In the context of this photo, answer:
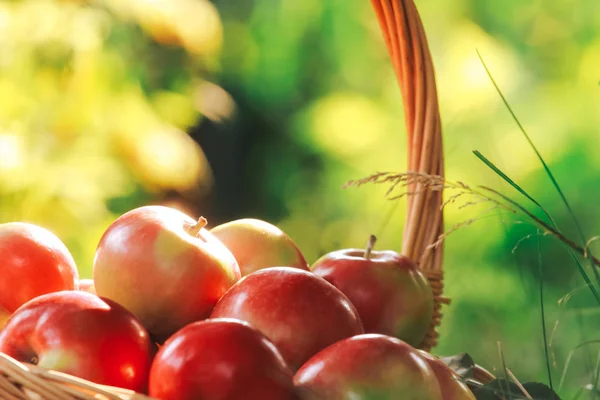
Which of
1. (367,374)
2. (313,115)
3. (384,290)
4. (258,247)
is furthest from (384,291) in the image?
(313,115)

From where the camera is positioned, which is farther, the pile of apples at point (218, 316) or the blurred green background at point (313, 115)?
the blurred green background at point (313, 115)

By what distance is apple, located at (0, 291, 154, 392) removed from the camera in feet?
1.79

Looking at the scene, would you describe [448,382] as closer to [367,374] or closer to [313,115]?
[367,374]

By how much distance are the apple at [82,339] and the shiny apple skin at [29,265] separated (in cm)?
12

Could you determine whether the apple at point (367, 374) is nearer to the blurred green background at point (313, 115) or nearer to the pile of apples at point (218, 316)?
the pile of apples at point (218, 316)

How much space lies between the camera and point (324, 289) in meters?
0.62

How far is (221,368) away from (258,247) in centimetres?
32

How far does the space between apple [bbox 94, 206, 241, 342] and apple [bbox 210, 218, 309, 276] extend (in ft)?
0.31

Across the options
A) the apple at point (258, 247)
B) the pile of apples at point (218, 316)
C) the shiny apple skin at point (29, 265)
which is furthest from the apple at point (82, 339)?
the apple at point (258, 247)

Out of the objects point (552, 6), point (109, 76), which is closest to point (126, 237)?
point (109, 76)

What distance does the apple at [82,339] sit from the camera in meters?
0.55

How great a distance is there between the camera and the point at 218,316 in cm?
62

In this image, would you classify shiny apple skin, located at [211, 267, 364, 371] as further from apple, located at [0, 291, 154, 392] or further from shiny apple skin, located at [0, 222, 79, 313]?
shiny apple skin, located at [0, 222, 79, 313]

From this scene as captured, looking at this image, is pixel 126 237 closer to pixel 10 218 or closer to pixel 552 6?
pixel 10 218
